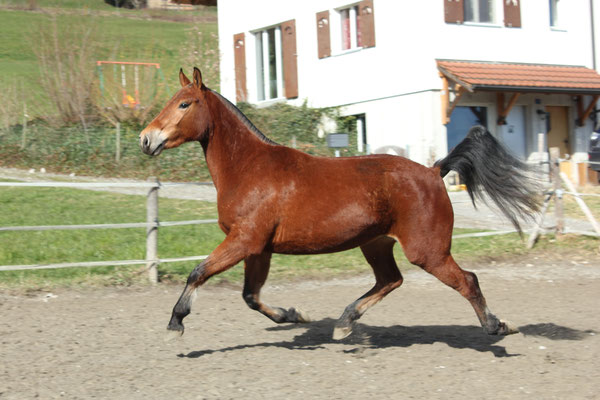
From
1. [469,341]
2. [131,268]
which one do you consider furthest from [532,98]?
[469,341]

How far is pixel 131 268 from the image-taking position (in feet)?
29.8

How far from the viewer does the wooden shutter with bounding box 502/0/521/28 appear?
19562 mm

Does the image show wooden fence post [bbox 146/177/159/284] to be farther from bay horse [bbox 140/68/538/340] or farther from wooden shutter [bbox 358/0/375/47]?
wooden shutter [bbox 358/0/375/47]

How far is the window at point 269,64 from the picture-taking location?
22.7m

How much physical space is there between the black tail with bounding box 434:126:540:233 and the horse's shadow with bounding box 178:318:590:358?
0.95 m

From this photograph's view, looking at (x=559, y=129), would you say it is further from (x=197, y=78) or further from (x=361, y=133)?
(x=197, y=78)

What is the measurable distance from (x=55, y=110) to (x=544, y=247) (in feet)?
43.1

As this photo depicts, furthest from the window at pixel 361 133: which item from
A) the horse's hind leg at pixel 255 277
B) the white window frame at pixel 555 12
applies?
the horse's hind leg at pixel 255 277

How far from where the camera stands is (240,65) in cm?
2355

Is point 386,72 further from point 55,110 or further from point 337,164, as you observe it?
point 337,164

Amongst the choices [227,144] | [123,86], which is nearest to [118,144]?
[123,86]

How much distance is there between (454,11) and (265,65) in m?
6.38

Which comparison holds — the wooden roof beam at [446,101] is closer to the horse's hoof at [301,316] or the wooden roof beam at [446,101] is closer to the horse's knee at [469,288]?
the horse's hoof at [301,316]

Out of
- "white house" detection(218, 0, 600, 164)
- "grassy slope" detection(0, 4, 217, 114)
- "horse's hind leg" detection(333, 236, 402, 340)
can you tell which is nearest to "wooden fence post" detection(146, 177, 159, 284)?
"horse's hind leg" detection(333, 236, 402, 340)
